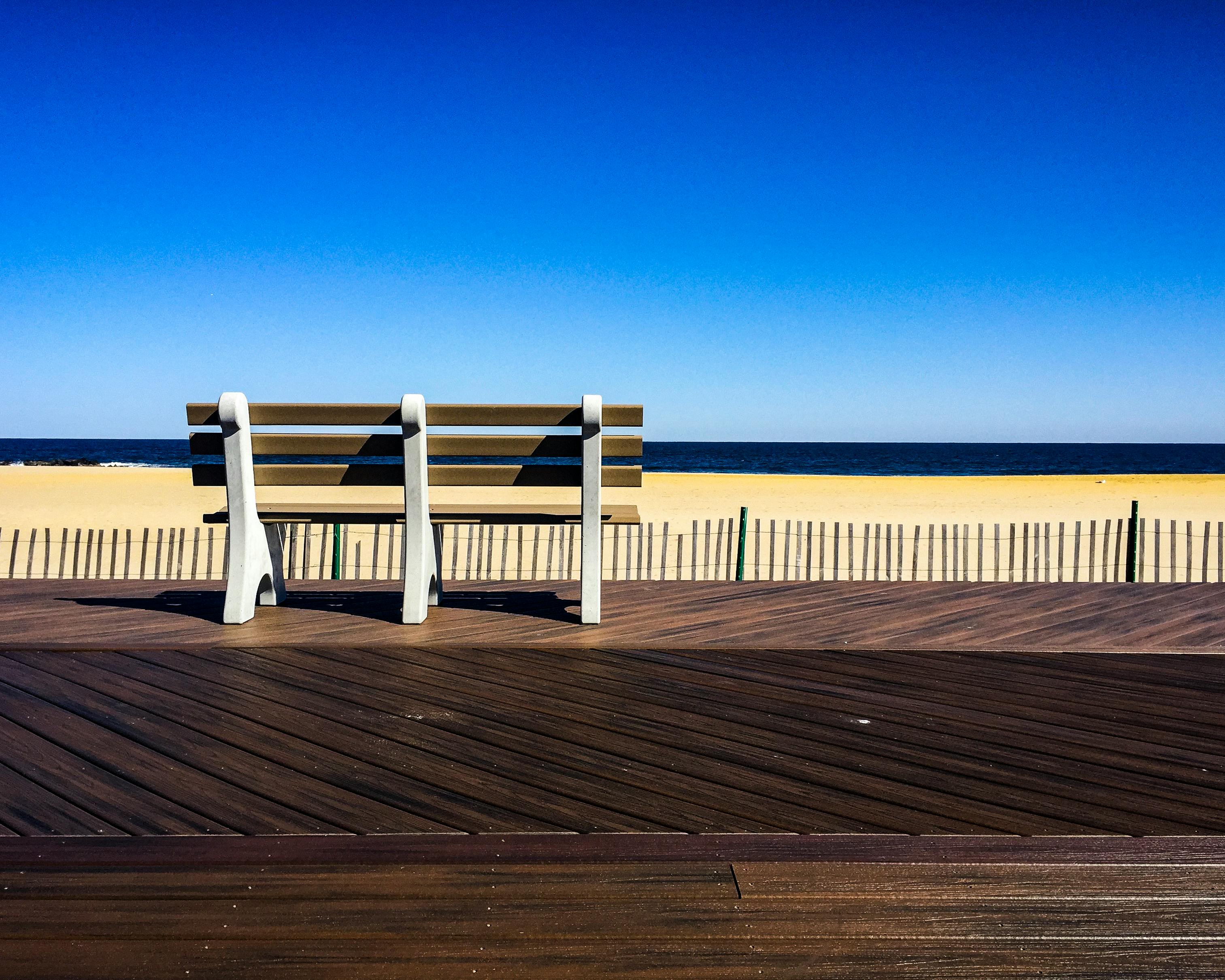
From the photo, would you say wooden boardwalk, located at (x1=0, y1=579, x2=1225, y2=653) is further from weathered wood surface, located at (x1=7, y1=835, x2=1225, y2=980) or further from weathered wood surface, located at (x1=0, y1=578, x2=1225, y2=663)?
weathered wood surface, located at (x1=7, y1=835, x2=1225, y2=980)

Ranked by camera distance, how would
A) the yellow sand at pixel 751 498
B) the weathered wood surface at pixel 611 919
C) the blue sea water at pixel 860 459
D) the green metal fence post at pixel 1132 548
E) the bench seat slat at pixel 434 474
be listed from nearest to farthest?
the weathered wood surface at pixel 611 919 → the bench seat slat at pixel 434 474 → the green metal fence post at pixel 1132 548 → the yellow sand at pixel 751 498 → the blue sea water at pixel 860 459

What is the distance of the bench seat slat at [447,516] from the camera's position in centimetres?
441

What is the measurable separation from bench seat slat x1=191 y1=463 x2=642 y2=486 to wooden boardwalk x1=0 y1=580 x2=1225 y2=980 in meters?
0.73

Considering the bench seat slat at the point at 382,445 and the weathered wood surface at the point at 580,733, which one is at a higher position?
the bench seat slat at the point at 382,445

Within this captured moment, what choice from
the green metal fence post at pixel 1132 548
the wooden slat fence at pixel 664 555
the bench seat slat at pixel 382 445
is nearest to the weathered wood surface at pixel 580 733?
the bench seat slat at pixel 382 445

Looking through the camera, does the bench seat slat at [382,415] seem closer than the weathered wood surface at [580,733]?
No

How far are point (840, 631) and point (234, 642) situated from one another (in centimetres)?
Answer: 285

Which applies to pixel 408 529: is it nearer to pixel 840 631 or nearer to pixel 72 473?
pixel 840 631

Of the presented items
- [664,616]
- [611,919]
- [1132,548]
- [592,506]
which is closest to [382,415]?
[592,506]

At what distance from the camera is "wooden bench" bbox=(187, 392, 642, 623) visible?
4.26 m

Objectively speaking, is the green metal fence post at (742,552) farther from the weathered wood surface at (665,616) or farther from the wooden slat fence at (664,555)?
the weathered wood surface at (665,616)

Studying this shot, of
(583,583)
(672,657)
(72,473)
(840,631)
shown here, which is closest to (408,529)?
(583,583)

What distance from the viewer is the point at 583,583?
14.5ft

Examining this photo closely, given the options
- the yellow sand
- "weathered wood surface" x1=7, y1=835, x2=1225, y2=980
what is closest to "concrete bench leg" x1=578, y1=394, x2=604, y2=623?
"weathered wood surface" x1=7, y1=835, x2=1225, y2=980
